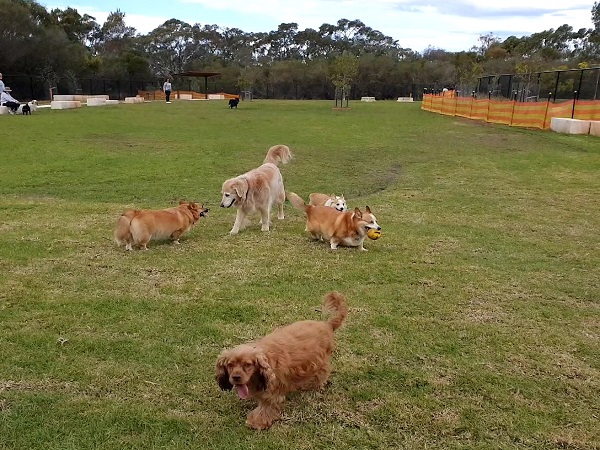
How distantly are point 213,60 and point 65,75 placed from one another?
125ft

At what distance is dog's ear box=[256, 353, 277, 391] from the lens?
2613mm

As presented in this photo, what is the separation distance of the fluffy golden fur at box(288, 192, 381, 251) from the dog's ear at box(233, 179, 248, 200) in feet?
2.77

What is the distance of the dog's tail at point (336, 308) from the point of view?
3242 millimetres

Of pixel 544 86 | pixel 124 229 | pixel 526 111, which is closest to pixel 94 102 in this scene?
pixel 526 111

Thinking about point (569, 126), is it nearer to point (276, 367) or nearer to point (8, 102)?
point (276, 367)

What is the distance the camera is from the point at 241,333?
145 inches

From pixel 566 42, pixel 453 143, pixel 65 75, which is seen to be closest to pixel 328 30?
pixel 566 42

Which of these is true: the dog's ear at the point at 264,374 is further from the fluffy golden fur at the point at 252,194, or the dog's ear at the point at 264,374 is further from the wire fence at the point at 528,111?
the wire fence at the point at 528,111

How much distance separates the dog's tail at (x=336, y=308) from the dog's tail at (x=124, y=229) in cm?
280

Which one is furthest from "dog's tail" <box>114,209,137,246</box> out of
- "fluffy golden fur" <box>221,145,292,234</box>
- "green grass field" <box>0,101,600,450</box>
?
"fluffy golden fur" <box>221,145,292,234</box>

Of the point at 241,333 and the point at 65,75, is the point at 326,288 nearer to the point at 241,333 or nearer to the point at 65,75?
the point at 241,333

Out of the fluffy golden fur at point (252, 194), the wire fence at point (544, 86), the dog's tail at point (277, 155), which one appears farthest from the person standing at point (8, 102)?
the wire fence at point (544, 86)

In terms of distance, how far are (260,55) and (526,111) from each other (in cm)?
7773

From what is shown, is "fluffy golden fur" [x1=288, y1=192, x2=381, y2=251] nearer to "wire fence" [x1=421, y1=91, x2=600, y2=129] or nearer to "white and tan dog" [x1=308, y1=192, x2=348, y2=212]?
"white and tan dog" [x1=308, y1=192, x2=348, y2=212]
